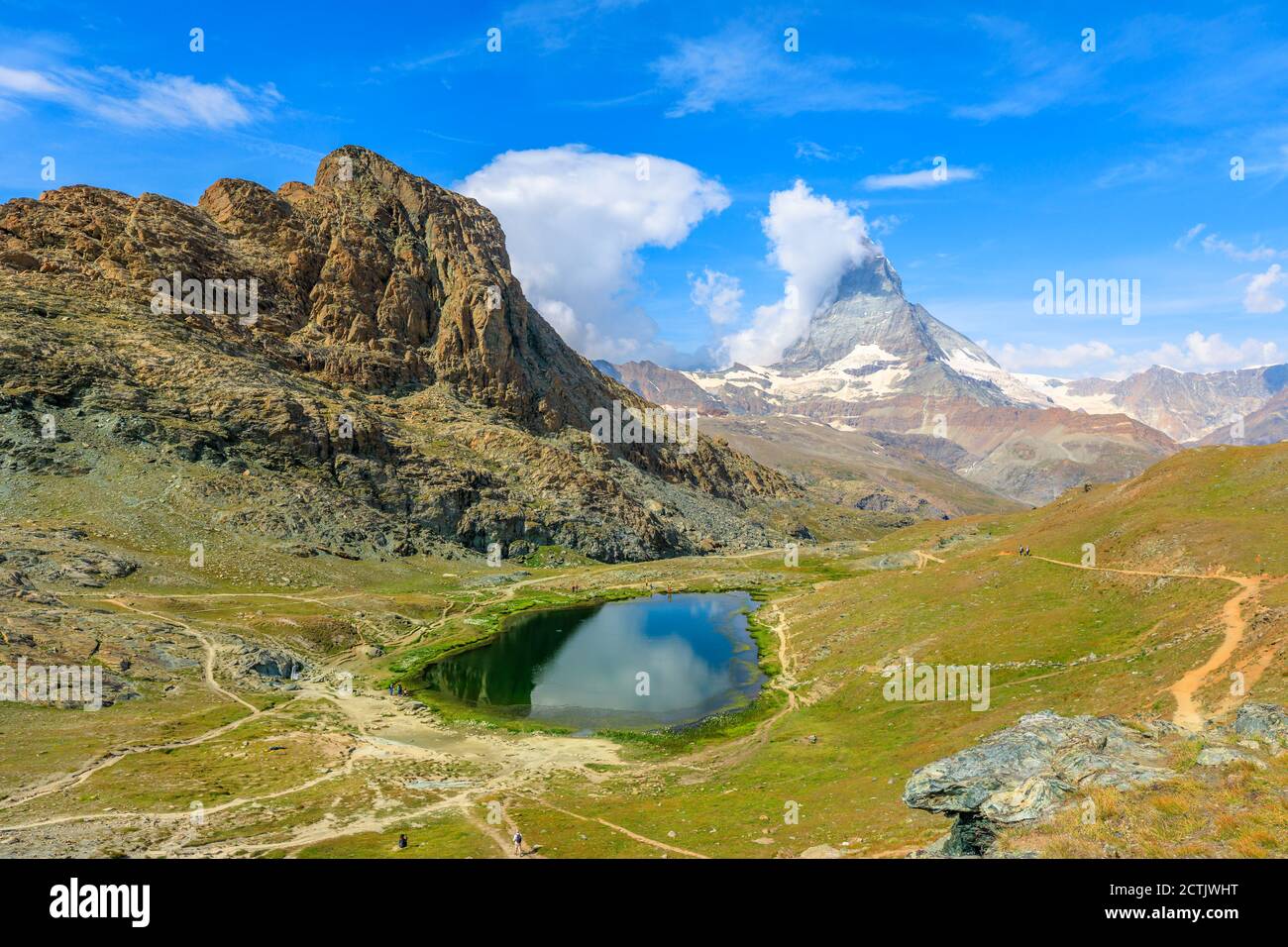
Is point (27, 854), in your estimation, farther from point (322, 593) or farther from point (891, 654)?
point (322, 593)

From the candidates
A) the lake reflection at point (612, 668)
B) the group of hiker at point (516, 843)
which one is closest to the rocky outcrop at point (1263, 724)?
the group of hiker at point (516, 843)

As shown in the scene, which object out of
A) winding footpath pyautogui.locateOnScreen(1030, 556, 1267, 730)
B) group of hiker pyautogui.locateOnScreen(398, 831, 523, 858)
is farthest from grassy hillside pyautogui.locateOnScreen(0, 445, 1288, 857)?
group of hiker pyautogui.locateOnScreen(398, 831, 523, 858)

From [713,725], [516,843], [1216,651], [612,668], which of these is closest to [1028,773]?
[1216,651]

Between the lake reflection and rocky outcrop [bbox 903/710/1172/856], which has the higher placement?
rocky outcrop [bbox 903/710/1172/856]

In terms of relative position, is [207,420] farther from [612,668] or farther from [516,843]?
[516,843]

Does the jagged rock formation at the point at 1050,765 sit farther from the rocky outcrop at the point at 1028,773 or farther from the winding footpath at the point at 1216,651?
the winding footpath at the point at 1216,651

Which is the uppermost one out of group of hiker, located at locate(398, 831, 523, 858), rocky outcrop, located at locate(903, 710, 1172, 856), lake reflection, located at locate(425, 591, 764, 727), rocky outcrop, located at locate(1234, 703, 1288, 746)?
rocky outcrop, located at locate(1234, 703, 1288, 746)

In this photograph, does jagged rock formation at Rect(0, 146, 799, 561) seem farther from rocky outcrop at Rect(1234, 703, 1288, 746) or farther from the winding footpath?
rocky outcrop at Rect(1234, 703, 1288, 746)
